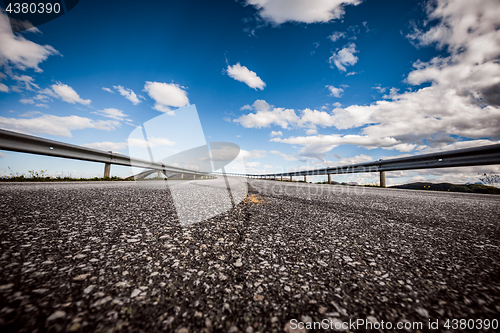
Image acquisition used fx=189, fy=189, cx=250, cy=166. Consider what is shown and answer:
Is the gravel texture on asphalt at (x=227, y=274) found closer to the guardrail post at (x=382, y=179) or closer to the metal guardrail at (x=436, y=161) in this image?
the metal guardrail at (x=436, y=161)

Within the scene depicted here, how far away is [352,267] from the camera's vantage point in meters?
1.35

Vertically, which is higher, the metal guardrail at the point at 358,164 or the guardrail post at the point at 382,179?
the metal guardrail at the point at 358,164

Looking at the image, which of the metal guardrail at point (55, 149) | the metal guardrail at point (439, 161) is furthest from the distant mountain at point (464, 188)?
the metal guardrail at point (55, 149)

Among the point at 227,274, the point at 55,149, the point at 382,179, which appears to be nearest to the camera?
the point at 227,274

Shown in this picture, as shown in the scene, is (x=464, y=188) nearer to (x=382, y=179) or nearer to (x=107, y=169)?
(x=382, y=179)

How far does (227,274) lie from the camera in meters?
1.22

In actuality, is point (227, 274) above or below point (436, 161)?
below

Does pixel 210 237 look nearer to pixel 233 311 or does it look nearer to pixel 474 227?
pixel 233 311

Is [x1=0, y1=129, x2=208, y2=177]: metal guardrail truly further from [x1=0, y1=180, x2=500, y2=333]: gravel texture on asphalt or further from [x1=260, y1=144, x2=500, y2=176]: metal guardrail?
[x1=260, y1=144, x2=500, y2=176]: metal guardrail

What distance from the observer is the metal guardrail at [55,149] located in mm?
4938

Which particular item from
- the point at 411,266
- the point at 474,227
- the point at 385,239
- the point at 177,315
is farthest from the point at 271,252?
the point at 474,227

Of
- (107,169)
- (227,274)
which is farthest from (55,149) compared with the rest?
(227,274)

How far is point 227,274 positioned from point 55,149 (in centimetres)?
785

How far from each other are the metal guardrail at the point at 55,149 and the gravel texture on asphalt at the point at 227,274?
15.0 ft
